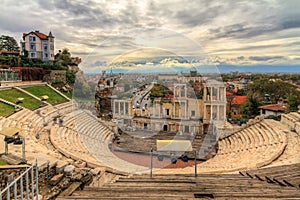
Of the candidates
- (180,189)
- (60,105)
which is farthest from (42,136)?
(180,189)

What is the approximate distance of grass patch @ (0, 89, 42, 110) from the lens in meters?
13.2

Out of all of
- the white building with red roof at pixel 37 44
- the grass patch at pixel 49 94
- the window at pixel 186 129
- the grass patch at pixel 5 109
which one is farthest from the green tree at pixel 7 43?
the window at pixel 186 129

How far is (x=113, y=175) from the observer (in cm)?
639

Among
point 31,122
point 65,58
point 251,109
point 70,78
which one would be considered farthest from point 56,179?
point 65,58

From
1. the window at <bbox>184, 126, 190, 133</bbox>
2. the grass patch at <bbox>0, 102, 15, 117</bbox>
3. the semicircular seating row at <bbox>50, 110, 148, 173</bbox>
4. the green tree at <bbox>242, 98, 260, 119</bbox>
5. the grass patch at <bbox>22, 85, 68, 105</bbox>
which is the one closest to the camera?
the semicircular seating row at <bbox>50, 110, 148, 173</bbox>

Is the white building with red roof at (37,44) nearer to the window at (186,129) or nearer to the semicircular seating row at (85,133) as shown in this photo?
the semicircular seating row at (85,133)

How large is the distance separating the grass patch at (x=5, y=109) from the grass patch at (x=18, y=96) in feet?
3.69

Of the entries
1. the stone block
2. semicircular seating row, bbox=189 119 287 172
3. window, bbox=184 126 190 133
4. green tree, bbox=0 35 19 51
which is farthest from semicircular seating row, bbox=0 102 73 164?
green tree, bbox=0 35 19 51

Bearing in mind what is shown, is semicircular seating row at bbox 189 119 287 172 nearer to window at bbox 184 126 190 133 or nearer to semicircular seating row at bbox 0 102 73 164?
window at bbox 184 126 190 133

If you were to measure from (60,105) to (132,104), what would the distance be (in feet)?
23.2

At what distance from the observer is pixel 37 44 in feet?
112

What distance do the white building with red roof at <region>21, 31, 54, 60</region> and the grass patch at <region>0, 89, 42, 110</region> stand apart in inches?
843

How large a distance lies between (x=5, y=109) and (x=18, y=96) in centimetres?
361

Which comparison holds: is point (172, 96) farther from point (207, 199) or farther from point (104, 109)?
point (207, 199)
